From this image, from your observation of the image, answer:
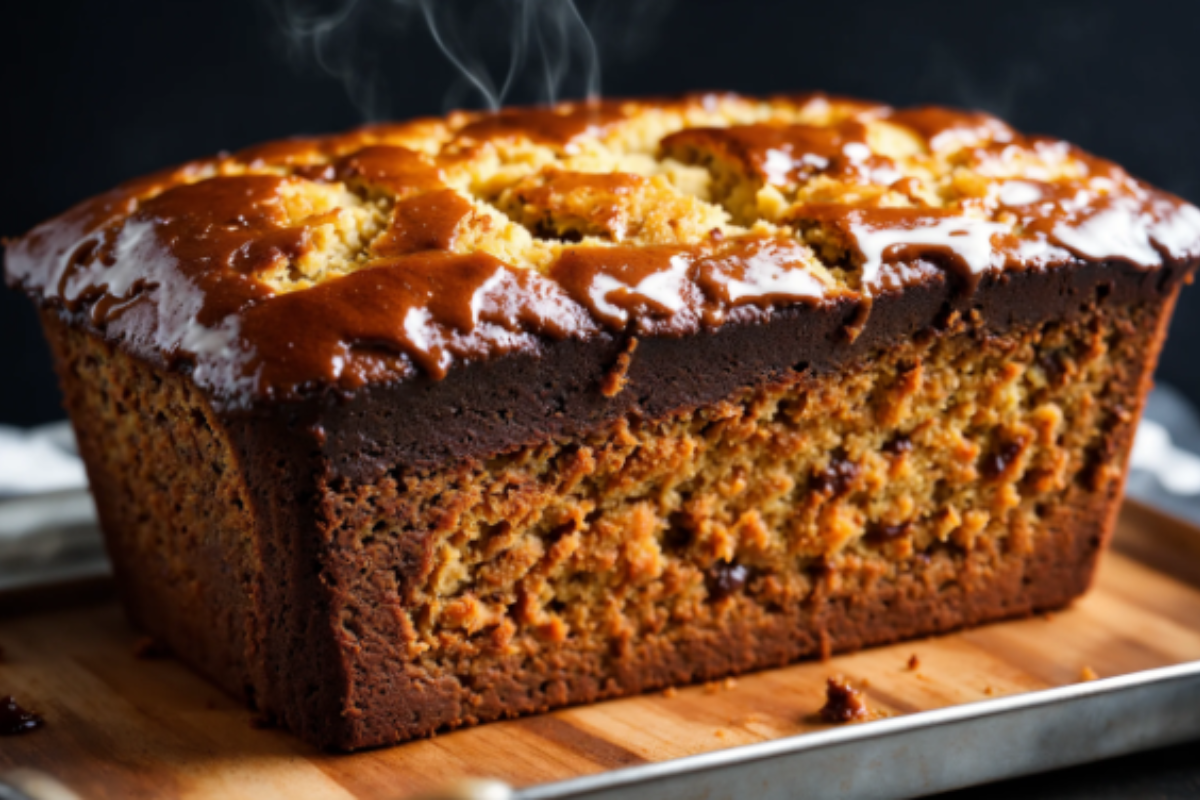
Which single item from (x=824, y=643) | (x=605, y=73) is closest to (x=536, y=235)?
(x=824, y=643)

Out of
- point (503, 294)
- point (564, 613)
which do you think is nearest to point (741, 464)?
point (564, 613)

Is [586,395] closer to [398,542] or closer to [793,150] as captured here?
[398,542]

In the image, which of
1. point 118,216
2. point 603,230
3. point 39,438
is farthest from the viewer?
point 39,438

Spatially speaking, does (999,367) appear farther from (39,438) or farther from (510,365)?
(39,438)

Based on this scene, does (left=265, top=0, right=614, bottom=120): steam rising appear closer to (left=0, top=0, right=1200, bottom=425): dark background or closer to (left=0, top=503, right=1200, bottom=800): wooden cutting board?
(left=0, top=0, right=1200, bottom=425): dark background

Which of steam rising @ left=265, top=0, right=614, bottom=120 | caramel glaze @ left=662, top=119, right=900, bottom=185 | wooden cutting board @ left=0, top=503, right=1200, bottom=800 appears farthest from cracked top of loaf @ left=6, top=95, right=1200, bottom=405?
steam rising @ left=265, top=0, right=614, bottom=120

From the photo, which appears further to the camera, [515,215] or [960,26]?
[960,26]
